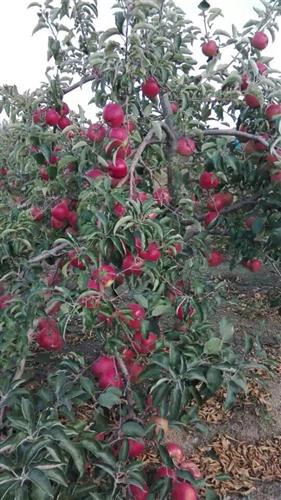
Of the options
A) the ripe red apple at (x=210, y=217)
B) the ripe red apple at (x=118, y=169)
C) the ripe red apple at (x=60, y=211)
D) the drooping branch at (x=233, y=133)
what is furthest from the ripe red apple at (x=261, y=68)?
the ripe red apple at (x=60, y=211)

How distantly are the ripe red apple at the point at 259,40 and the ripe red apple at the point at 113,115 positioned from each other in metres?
0.98

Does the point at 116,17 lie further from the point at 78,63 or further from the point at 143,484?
the point at 143,484

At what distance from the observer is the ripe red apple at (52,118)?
94.8 inches

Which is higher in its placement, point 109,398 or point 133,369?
point 109,398

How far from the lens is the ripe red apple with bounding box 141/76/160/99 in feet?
7.40

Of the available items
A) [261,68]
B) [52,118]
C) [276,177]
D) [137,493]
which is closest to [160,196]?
[276,177]

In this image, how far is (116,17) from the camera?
1.97 meters

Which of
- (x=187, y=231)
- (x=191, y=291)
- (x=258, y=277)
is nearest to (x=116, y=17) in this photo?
(x=187, y=231)

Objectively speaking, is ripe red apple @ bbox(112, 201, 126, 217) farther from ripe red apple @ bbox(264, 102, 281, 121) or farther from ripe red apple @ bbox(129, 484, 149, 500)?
ripe red apple @ bbox(264, 102, 281, 121)

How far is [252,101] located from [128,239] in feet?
3.61

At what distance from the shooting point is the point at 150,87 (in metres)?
2.27

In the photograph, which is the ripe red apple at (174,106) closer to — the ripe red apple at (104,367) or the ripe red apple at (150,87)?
the ripe red apple at (150,87)

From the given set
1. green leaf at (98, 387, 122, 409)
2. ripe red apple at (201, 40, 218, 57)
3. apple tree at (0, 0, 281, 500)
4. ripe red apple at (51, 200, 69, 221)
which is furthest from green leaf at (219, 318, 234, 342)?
ripe red apple at (201, 40, 218, 57)

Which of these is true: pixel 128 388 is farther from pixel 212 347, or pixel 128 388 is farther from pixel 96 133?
pixel 96 133
